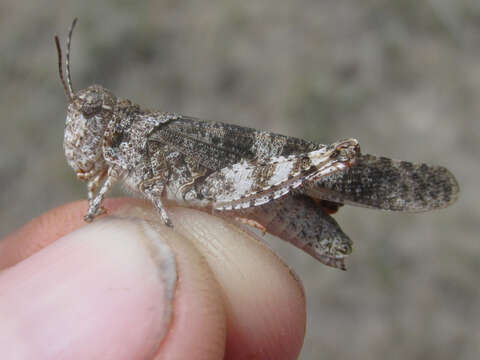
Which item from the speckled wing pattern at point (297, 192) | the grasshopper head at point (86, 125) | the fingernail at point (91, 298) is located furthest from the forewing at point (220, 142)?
the fingernail at point (91, 298)

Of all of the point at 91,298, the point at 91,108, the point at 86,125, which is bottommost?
the point at 91,298

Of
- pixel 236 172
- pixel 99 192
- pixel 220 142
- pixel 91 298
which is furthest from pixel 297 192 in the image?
pixel 91 298

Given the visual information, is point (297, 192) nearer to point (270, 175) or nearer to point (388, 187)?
point (270, 175)

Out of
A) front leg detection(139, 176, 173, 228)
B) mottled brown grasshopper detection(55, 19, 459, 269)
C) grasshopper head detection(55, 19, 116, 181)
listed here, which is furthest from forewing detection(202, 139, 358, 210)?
grasshopper head detection(55, 19, 116, 181)

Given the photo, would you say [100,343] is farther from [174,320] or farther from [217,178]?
[217,178]

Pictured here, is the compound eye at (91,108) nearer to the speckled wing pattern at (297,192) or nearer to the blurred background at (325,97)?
the speckled wing pattern at (297,192)

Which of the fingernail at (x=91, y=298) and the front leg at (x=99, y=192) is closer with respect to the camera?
the fingernail at (x=91, y=298)

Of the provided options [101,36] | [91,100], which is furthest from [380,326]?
[101,36]
